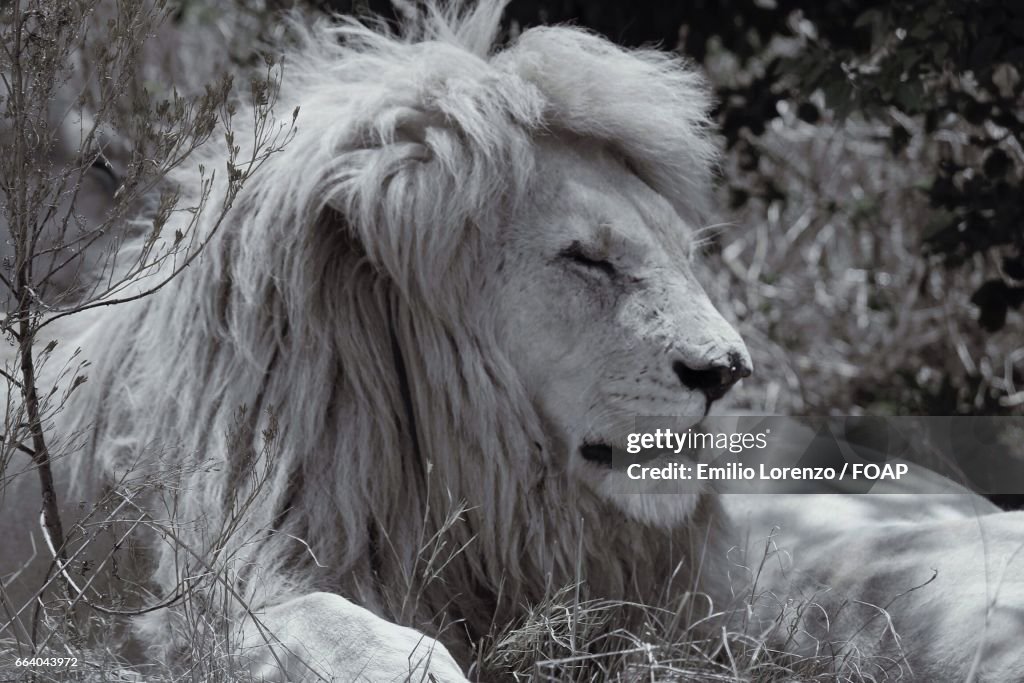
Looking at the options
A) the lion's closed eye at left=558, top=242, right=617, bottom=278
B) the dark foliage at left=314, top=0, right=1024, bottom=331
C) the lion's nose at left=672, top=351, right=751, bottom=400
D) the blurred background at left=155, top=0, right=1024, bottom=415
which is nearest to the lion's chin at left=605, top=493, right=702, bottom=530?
the lion's nose at left=672, top=351, right=751, bottom=400

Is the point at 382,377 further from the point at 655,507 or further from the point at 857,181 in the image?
the point at 857,181

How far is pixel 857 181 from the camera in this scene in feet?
21.2

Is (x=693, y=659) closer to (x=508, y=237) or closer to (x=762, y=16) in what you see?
(x=508, y=237)

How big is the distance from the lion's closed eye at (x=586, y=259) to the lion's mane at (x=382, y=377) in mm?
140

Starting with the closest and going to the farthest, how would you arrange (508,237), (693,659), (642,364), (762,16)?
(693,659), (642,364), (508,237), (762,16)

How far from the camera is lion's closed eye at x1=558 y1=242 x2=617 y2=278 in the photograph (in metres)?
2.45

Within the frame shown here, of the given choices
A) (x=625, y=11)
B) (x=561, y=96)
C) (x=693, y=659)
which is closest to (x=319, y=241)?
(x=561, y=96)

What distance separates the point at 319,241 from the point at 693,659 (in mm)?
993

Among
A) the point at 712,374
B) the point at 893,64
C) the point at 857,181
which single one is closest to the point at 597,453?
the point at 712,374

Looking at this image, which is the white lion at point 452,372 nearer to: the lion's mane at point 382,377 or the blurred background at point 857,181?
the lion's mane at point 382,377

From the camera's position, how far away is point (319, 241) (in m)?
2.49

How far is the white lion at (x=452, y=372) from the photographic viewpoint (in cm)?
235

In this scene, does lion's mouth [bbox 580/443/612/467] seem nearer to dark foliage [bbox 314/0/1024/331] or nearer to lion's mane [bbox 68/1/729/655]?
lion's mane [bbox 68/1/729/655]

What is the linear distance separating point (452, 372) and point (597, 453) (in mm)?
296
